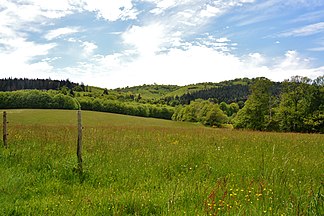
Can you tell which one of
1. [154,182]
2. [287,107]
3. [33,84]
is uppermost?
[33,84]

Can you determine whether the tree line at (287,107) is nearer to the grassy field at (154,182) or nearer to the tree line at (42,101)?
the grassy field at (154,182)

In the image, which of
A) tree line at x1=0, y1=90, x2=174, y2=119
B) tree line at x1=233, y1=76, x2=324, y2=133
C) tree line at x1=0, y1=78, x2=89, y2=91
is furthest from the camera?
tree line at x1=0, y1=78, x2=89, y2=91

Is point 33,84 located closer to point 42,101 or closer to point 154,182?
point 42,101

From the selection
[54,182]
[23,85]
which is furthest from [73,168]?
[23,85]

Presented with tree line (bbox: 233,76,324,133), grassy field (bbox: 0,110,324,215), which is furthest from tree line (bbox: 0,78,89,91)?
grassy field (bbox: 0,110,324,215)

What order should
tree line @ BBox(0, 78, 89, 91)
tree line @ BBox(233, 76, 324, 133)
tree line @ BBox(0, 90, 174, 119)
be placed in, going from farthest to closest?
1. tree line @ BBox(0, 78, 89, 91)
2. tree line @ BBox(0, 90, 174, 119)
3. tree line @ BBox(233, 76, 324, 133)

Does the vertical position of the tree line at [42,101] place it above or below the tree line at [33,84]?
below

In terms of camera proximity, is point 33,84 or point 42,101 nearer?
point 42,101

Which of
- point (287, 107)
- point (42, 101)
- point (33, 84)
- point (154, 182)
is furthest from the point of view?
point (33, 84)

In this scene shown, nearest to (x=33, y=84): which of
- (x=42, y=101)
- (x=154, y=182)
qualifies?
(x=42, y=101)

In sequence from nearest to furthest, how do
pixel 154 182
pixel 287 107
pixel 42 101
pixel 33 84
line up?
1. pixel 154 182
2. pixel 287 107
3. pixel 42 101
4. pixel 33 84

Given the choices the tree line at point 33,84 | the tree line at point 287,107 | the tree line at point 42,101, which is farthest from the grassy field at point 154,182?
the tree line at point 33,84

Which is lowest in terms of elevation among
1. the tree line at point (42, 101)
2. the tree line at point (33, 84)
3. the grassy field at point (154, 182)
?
the grassy field at point (154, 182)

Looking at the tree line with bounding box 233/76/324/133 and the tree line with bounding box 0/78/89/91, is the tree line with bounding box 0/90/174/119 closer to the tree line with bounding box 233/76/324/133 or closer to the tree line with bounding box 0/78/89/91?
the tree line with bounding box 0/78/89/91
